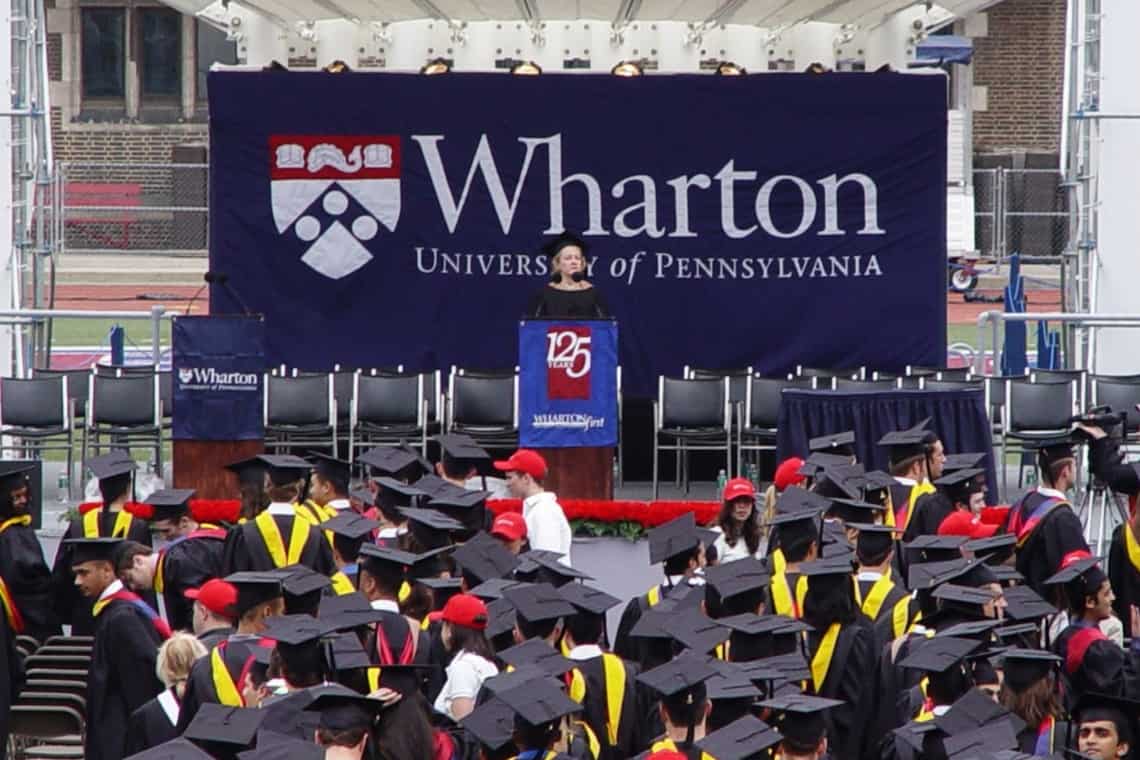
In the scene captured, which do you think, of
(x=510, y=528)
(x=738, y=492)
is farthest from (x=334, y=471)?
(x=738, y=492)

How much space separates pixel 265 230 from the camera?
56.3 feet

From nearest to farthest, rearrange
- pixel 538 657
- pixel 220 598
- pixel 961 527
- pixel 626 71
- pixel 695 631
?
pixel 538 657 < pixel 695 631 < pixel 220 598 < pixel 961 527 < pixel 626 71

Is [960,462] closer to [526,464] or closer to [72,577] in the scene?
[526,464]

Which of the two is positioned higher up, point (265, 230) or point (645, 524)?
point (265, 230)

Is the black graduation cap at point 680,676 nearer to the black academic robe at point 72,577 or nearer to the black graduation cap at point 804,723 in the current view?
the black graduation cap at point 804,723

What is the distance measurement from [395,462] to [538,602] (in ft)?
11.2

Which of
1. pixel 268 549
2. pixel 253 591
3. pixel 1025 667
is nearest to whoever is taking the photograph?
pixel 1025 667

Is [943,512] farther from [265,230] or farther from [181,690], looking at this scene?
[265,230]

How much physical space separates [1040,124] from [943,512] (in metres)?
25.2

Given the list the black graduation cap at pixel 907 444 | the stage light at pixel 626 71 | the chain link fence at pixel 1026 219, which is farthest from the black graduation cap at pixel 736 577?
the chain link fence at pixel 1026 219

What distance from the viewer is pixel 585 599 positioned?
9.09 meters

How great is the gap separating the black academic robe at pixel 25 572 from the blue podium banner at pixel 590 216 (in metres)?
5.60

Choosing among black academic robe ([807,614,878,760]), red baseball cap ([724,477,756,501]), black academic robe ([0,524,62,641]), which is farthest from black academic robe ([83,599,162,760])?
red baseball cap ([724,477,756,501])

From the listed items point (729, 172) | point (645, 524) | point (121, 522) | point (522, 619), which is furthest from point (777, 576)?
point (729, 172)
